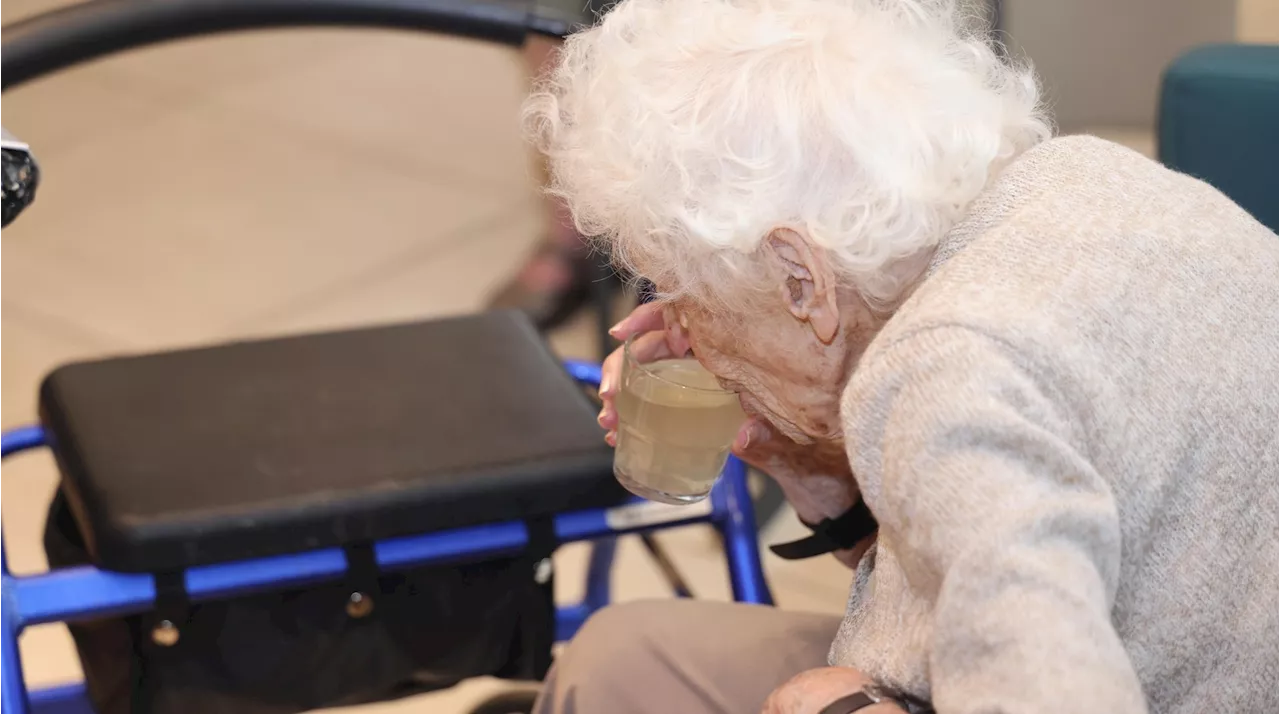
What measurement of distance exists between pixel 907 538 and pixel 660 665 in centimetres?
47

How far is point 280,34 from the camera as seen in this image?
4289mm

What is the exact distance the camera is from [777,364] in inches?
42.2

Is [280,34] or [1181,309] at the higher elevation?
[1181,309]

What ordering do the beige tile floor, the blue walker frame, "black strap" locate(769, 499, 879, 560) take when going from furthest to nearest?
1. the beige tile floor
2. "black strap" locate(769, 499, 879, 560)
3. the blue walker frame

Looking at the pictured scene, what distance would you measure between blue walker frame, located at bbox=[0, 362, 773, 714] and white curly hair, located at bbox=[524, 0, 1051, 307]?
37 cm

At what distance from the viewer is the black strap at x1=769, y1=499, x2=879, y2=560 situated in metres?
1.32

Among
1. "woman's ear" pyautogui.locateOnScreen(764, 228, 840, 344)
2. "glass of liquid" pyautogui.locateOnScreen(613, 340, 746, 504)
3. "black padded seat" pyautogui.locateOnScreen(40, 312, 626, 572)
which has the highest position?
"woman's ear" pyautogui.locateOnScreen(764, 228, 840, 344)

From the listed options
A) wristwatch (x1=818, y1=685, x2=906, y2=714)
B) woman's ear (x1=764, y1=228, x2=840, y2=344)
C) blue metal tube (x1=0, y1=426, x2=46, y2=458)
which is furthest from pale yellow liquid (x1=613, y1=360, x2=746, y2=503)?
blue metal tube (x1=0, y1=426, x2=46, y2=458)

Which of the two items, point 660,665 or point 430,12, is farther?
point 430,12

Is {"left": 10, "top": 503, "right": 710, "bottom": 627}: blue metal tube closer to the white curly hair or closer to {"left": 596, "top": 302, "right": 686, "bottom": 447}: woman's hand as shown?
{"left": 596, "top": 302, "right": 686, "bottom": 447}: woman's hand

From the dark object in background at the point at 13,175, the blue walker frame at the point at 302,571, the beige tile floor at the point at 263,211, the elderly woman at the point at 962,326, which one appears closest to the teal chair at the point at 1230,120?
the elderly woman at the point at 962,326

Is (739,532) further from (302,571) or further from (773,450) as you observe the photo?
(302,571)

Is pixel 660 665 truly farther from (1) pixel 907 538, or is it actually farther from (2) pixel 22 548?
(2) pixel 22 548

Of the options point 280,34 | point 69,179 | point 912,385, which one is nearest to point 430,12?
point 912,385
